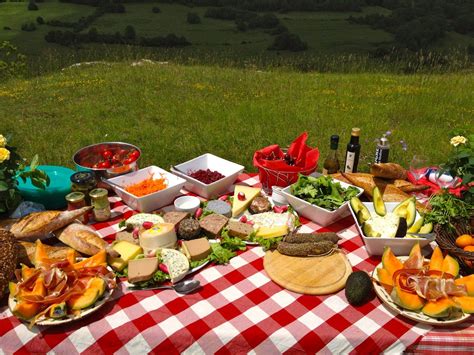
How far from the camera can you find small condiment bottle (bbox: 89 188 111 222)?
302 centimetres

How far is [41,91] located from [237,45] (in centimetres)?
1645

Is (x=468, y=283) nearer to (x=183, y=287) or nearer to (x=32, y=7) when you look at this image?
(x=183, y=287)

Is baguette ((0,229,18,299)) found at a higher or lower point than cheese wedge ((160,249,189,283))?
higher

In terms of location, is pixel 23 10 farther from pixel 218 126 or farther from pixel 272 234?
pixel 272 234

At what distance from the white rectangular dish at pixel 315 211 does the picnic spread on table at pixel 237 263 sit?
16 millimetres

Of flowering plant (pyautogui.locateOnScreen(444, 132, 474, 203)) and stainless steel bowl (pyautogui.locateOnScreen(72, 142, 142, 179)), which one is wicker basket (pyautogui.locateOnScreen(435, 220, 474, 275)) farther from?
stainless steel bowl (pyautogui.locateOnScreen(72, 142, 142, 179))

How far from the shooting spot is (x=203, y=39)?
1077 inches

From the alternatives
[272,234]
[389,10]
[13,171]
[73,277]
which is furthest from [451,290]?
[389,10]

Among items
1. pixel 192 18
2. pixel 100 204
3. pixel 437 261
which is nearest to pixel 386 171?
pixel 437 261

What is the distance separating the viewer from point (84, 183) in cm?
308

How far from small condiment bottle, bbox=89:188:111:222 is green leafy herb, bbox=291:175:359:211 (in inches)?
57.5

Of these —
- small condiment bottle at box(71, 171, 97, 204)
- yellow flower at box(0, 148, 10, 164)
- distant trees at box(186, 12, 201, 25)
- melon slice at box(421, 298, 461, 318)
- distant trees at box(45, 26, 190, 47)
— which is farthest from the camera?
distant trees at box(186, 12, 201, 25)

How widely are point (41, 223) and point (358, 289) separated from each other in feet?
6.81

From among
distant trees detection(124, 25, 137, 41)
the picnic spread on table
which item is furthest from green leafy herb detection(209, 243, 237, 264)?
distant trees detection(124, 25, 137, 41)
